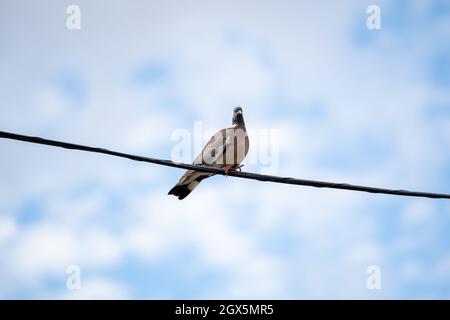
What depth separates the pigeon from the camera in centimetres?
1023

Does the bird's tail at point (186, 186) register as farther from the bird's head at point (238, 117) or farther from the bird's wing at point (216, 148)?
the bird's head at point (238, 117)

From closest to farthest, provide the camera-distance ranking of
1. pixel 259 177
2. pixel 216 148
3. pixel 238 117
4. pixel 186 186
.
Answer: pixel 259 177 → pixel 186 186 → pixel 216 148 → pixel 238 117

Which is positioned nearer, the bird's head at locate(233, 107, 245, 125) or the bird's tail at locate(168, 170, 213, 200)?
the bird's tail at locate(168, 170, 213, 200)

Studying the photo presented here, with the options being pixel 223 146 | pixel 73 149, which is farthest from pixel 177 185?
pixel 73 149

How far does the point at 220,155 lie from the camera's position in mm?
10344

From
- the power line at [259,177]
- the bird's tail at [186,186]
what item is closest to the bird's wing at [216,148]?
the bird's tail at [186,186]

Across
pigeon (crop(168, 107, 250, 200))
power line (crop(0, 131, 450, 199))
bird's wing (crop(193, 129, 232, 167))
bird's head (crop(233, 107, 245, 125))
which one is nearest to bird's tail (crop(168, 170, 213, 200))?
pigeon (crop(168, 107, 250, 200))

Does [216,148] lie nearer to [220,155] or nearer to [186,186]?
[220,155]

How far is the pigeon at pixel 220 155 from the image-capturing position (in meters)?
10.2

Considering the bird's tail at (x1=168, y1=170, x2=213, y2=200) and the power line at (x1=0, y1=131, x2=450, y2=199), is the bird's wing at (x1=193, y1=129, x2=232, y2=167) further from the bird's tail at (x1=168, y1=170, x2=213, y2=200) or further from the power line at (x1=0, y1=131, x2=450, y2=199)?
the power line at (x1=0, y1=131, x2=450, y2=199)

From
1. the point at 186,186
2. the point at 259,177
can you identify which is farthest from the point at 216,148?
the point at 259,177

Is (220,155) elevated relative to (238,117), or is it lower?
lower
